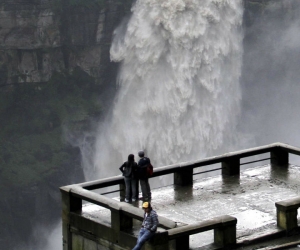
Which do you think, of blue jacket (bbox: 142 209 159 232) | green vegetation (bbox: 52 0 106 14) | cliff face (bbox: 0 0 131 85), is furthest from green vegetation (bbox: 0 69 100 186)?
blue jacket (bbox: 142 209 159 232)

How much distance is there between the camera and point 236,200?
81.9 feet

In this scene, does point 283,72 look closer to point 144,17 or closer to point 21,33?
point 144,17

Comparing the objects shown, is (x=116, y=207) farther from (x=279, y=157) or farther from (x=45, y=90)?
(x=45, y=90)

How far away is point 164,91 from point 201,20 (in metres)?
8.84

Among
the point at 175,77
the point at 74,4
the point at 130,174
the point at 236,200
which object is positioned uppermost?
the point at 74,4

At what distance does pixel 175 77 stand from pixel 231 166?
7096cm

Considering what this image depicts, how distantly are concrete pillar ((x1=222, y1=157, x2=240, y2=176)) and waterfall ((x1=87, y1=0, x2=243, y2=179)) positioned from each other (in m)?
68.1

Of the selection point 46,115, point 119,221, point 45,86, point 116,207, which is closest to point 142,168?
point 116,207

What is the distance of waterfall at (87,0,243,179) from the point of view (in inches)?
3804

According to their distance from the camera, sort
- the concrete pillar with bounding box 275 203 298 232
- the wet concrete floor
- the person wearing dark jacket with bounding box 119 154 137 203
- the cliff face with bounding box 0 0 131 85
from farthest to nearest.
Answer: the cliff face with bounding box 0 0 131 85
the person wearing dark jacket with bounding box 119 154 137 203
the wet concrete floor
the concrete pillar with bounding box 275 203 298 232

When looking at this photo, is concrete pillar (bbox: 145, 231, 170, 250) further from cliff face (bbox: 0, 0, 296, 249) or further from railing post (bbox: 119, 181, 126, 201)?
cliff face (bbox: 0, 0, 296, 249)

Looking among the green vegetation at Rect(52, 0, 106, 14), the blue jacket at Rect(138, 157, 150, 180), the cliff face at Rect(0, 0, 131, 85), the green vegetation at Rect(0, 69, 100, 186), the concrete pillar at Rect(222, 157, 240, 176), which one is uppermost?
the green vegetation at Rect(52, 0, 106, 14)

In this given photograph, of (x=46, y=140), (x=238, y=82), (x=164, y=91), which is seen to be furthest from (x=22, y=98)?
(x=238, y=82)

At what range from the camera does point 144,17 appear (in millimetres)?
98062
